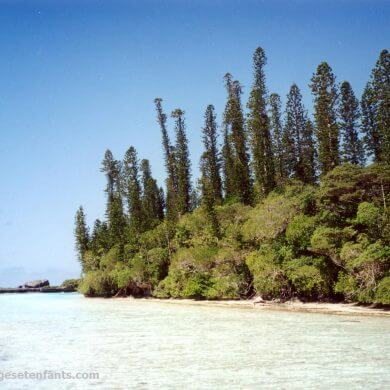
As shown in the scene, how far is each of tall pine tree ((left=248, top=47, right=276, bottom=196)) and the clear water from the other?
31.1 metres

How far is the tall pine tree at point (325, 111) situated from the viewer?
158 feet

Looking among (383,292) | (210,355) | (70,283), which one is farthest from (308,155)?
(70,283)

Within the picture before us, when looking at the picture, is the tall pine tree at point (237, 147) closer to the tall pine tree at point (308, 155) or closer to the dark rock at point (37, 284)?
the tall pine tree at point (308, 155)

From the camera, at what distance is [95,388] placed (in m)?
Answer: 9.96

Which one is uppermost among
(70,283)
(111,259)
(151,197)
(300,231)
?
(151,197)

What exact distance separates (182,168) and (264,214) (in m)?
28.0

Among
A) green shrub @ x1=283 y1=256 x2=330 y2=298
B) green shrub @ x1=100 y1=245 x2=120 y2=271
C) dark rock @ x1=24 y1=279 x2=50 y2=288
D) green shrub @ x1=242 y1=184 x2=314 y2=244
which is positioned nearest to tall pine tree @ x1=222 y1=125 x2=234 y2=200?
green shrub @ x1=100 y1=245 x2=120 y2=271

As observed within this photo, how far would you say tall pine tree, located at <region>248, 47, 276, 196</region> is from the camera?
175 ft

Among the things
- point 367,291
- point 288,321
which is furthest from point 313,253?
point 288,321

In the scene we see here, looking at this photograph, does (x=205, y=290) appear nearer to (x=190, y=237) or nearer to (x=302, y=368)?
(x=190, y=237)

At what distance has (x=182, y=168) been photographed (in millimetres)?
63438

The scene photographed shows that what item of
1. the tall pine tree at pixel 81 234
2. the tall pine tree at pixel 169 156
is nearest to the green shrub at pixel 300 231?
the tall pine tree at pixel 169 156

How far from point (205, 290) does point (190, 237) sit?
951cm

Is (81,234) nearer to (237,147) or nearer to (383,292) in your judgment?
(237,147)
